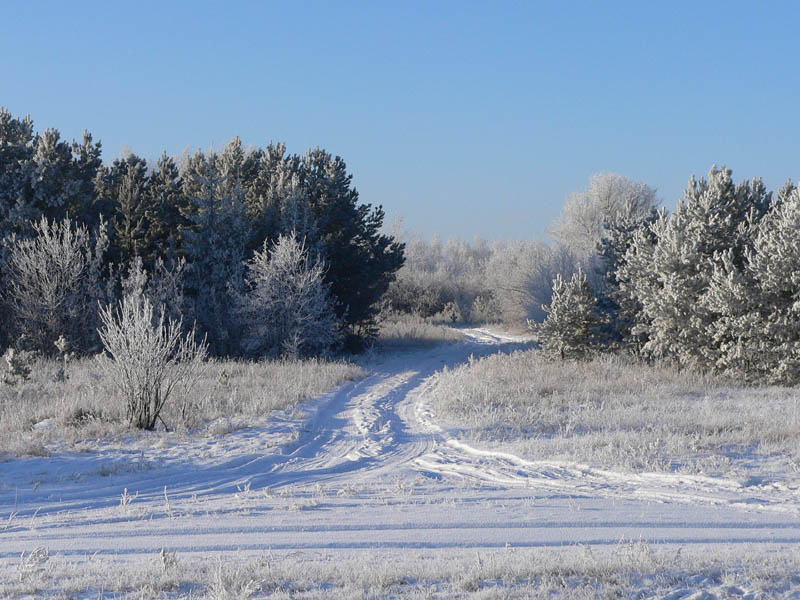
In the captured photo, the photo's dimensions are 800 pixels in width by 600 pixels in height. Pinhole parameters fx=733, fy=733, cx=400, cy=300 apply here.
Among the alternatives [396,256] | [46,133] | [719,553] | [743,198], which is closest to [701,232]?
[743,198]

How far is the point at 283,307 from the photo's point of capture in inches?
1040

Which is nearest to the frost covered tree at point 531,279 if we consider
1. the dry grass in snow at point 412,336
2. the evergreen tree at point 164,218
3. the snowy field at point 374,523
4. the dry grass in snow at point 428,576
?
the dry grass in snow at point 412,336

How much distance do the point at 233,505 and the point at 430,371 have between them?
51.6ft

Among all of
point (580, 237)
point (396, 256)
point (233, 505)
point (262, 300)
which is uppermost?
point (580, 237)

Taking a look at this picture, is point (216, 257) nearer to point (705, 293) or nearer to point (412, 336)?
point (412, 336)

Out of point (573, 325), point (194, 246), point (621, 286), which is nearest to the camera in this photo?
point (573, 325)

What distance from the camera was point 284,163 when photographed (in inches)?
1243

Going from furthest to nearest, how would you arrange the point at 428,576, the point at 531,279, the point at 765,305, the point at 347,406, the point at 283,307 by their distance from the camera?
the point at 531,279
the point at 283,307
the point at 765,305
the point at 347,406
the point at 428,576

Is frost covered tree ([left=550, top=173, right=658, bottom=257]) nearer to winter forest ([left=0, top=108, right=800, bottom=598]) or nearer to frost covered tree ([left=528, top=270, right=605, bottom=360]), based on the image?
winter forest ([left=0, top=108, right=800, bottom=598])

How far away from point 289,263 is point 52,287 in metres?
8.18

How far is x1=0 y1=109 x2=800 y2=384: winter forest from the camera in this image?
64.0ft

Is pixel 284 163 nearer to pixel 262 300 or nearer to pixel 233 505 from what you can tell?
pixel 262 300

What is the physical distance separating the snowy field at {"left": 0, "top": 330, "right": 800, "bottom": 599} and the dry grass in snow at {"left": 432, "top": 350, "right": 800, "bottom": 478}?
545 millimetres

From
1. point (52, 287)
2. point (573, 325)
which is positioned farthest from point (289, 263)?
point (573, 325)
